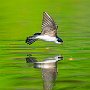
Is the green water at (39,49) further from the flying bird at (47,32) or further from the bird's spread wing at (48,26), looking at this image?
the bird's spread wing at (48,26)

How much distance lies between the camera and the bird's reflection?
13.1 metres

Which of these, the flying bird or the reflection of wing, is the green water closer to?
the reflection of wing

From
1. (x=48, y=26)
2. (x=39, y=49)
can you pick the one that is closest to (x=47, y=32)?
(x=48, y=26)

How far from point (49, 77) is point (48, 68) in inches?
52.7

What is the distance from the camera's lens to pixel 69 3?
133ft

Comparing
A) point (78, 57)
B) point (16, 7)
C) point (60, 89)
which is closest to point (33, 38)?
point (78, 57)

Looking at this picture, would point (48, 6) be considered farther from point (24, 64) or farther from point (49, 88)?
point (49, 88)

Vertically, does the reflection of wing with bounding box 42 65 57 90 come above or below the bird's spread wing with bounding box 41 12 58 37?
below

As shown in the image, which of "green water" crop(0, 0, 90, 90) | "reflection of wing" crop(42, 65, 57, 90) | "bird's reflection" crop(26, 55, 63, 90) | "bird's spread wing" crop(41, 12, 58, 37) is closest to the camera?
"reflection of wing" crop(42, 65, 57, 90)

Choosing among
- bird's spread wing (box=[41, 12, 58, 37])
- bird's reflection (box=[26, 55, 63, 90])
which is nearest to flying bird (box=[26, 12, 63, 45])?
bird's spread wing (box=[41, 12, 58, 37])

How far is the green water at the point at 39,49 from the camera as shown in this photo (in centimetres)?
1355

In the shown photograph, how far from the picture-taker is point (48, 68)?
15.2 meters

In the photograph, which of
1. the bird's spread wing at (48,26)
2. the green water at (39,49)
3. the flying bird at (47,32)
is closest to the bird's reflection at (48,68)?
the green water at (39,49)

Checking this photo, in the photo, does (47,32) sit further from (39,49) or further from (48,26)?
(39,49)
